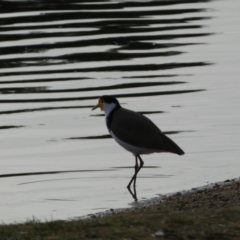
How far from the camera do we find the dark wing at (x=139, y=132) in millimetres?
11082

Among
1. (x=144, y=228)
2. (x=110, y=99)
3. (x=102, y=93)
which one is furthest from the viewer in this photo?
(x=102, y=93)

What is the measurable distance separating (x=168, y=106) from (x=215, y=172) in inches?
130

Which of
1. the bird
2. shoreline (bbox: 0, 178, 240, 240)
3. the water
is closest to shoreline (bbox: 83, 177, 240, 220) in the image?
the water

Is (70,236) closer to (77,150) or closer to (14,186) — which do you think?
(14,186)

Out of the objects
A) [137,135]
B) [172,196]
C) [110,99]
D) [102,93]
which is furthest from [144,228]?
[102,93]

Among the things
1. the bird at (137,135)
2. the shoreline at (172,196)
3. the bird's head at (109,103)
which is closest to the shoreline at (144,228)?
the shoreline at (172,196)

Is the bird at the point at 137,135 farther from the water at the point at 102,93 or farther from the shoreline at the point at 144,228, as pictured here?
the shoreline at the point at 144,228

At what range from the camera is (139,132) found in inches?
445

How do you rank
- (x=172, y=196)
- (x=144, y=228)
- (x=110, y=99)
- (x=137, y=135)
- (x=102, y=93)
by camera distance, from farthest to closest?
(x=102, y=93) → (x=110, y=99) → (x=137, y=135) → (x=172, y=196) → (x=144, y=228)

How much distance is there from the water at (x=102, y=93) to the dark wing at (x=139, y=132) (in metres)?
0.40

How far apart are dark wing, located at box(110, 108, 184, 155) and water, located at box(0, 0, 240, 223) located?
40 cm

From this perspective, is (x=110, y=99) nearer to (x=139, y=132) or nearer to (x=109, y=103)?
(x=109, y=103)

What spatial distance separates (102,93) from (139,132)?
4.02m

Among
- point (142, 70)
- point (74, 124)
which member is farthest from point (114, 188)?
point (142, 70)
